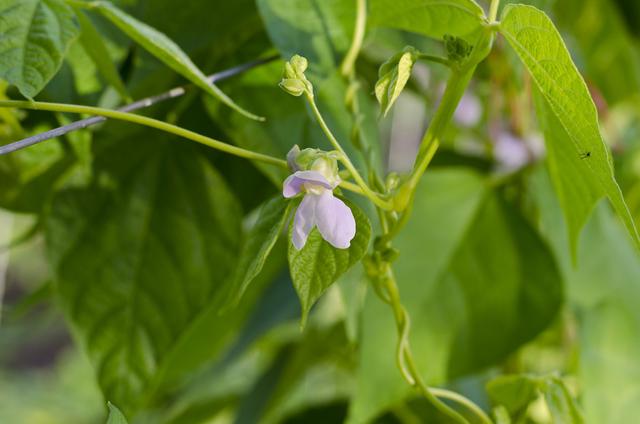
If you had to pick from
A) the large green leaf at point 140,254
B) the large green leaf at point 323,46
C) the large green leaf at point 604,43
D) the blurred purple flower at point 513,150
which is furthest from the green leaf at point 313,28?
the large green leaf at point 604,43

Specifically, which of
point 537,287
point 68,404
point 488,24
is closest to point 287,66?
point 488,24

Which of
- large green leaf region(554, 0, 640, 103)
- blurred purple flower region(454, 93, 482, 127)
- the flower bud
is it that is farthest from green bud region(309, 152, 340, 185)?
large green leaf region(554, 0, 640, 103)

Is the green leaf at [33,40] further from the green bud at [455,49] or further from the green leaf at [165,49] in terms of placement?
the green bud at [455,49]

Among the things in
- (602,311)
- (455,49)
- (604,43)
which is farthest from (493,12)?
(604,43)

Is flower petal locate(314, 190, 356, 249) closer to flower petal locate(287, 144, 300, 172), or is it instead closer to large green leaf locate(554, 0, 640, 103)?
flower petal locate(287, 144, 300, 172)

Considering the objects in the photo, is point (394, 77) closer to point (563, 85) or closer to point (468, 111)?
point (563, 85)

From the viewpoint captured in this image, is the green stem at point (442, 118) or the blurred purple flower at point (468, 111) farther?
the blurred purple flower at point (468, 111)
